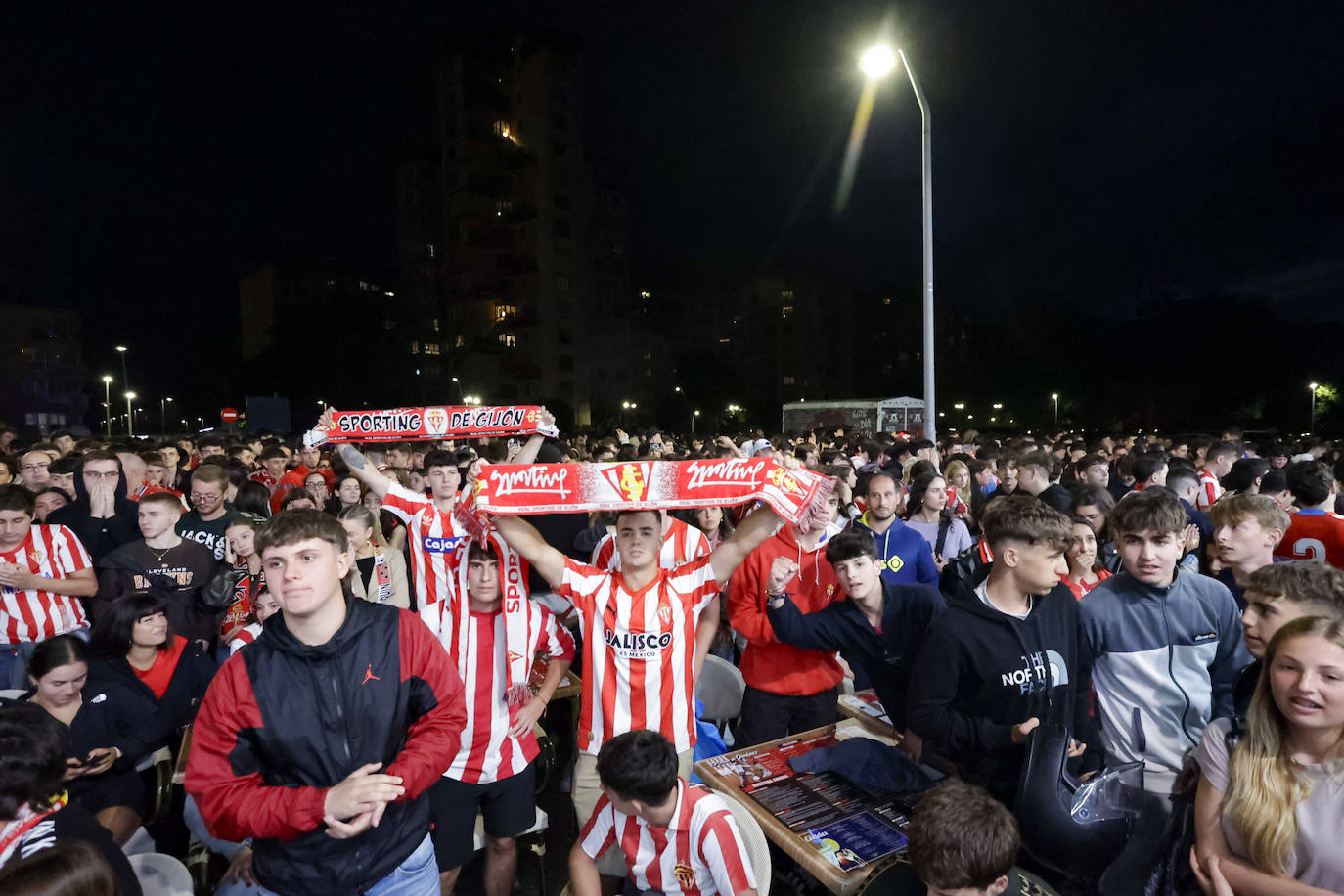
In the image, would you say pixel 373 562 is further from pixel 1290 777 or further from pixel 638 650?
pixel 1290 777

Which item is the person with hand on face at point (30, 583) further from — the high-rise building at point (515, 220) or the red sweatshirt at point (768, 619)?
the high-rise building at point (515, 220)

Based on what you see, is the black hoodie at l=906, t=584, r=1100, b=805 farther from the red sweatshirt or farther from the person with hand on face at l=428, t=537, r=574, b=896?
the person with hand on face at l=428, t=537, r=574, b=896

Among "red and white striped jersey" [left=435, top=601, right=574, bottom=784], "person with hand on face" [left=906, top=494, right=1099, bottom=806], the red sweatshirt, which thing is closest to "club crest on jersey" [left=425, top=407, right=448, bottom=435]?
"red and white striped jersey" [left=435, top=601, right=574, bottom=784]

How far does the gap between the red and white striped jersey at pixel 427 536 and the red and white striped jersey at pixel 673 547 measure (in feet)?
3.74

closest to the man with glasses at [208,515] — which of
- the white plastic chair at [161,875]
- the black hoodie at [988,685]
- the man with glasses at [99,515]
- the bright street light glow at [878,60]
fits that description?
the man with glasses at [99,515]

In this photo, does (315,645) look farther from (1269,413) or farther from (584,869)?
(1269,413)

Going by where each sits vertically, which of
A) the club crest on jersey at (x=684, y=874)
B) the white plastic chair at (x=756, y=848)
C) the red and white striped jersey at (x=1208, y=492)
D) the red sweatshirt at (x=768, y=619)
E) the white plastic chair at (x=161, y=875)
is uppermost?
the red and white striped jersey at (x=1208, y=492)

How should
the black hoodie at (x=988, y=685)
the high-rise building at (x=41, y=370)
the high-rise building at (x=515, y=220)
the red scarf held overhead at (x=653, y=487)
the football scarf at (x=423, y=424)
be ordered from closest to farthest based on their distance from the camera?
1. the black hoodie at (x=988, y=685)
2. the red scarf held overhead at (x=653, y=487)
3. the football scarf at (x=423, y=424)
4. the high-rise building at (x=515, y=220)
5. the high-rise building at (x=41, y=370)

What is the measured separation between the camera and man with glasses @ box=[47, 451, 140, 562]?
605cm

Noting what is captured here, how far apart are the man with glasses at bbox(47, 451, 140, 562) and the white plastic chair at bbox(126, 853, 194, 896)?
440 centimetres

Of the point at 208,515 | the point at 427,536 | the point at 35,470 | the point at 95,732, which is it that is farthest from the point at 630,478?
the point at 35,470

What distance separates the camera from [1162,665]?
3117 mm

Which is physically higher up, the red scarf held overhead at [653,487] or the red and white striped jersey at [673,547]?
the red scarf held overhead at [653,487]

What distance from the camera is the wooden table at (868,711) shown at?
12.2 feet
